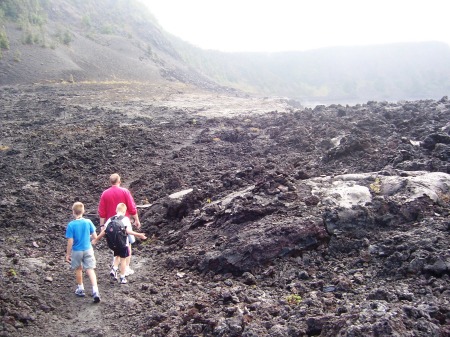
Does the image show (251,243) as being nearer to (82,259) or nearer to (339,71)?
(82,259)

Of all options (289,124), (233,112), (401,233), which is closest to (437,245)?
(401,233)

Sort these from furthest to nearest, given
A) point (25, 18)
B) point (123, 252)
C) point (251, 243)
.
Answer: point (25, 18) < point (251, 243) < point (123, 252)

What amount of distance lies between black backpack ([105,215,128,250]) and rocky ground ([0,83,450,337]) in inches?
24.8

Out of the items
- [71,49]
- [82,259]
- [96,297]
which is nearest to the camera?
[96,297]

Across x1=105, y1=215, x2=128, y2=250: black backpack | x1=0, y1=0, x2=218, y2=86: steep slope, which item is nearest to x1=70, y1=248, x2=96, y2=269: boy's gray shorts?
x1=105, y1=215, x2=128, y2=250: black backpack

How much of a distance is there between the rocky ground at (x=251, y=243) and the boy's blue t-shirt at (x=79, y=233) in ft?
2.29

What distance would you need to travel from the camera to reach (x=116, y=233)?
18.0 ft

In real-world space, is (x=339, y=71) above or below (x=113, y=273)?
above

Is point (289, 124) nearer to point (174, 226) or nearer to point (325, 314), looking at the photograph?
point (174, 226)

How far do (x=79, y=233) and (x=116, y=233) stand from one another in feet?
1.66

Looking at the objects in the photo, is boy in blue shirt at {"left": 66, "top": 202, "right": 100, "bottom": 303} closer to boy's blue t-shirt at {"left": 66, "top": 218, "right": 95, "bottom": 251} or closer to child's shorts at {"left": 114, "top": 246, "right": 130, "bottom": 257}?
boy's blue t-shirt at {"left": 66, "top": 218, "right": 95, "bottom": 251}

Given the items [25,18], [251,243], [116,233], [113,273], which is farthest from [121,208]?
[25,18]

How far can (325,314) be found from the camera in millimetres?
4008

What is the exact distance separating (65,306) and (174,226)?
2.75 m
